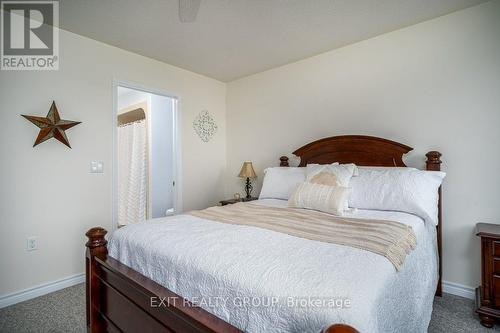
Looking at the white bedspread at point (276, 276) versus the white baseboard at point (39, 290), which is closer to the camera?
the white bedspread at point (276, 276)

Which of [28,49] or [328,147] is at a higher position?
[28,49]

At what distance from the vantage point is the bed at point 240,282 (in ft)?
2.89

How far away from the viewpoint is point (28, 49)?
235cm

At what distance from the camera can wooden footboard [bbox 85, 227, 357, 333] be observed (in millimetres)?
1005

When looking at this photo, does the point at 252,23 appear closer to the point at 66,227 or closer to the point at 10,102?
the point at 10,102

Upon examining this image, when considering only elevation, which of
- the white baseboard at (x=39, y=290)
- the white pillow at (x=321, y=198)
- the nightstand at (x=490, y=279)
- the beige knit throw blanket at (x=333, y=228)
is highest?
the white pillow at (x=321, y=198)

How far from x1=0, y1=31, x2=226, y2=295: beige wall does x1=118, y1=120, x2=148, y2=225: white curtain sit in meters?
1.58

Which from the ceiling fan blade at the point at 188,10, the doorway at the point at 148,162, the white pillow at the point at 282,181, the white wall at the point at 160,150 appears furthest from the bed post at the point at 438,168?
the white wall at the point at 160,150

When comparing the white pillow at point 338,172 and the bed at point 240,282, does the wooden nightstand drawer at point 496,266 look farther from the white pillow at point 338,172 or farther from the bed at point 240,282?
the white pillow at point 338,172

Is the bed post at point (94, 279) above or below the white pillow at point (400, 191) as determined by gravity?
below

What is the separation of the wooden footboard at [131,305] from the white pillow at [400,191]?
170 centimetres

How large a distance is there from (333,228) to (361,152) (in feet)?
4.56

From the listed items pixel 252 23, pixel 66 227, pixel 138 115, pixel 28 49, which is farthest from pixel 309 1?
pixel 138 115

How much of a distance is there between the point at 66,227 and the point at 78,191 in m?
0.37
